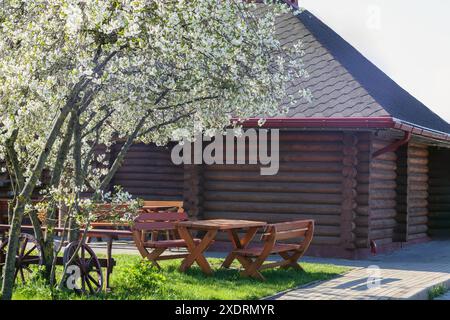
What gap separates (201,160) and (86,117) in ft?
16.5

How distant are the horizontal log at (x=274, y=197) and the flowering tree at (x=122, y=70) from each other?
461 cm

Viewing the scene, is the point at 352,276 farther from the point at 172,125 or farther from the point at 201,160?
the point at 201,160

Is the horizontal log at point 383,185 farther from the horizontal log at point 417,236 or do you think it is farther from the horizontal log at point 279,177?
the horizontal log at point 417,236

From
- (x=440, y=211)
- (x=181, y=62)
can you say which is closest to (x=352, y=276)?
(x=181, y=62)

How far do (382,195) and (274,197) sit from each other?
8.05 feet

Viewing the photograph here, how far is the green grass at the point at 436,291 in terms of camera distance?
9.87 m

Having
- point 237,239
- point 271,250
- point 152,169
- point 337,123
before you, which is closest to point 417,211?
point 337,123

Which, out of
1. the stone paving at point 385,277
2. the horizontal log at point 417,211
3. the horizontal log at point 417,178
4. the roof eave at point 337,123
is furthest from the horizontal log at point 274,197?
the horizontal log at point 417,211

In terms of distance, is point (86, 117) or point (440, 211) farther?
point (440, 211)

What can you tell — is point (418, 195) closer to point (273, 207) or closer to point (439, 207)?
point (439, 207)

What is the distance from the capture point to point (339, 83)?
15.2 m

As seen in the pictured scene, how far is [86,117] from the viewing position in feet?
34.0

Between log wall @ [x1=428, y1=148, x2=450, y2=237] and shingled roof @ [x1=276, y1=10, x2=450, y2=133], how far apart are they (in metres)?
0.88
